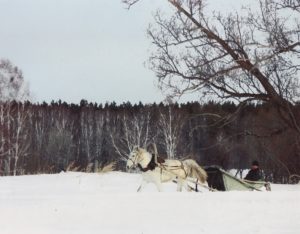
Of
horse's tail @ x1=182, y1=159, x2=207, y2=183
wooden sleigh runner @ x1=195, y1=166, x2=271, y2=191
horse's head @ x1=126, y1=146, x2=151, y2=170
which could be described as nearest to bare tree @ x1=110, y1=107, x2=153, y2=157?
wooden sleigh runner @ x1=195, y1=166, x2=271, y2=191

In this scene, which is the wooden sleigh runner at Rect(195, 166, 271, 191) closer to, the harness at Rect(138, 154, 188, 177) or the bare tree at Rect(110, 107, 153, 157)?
the harness at Rect(138, 154, 188, 177)

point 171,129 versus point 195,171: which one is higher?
point 171,129

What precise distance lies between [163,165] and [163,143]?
56987 millimetres

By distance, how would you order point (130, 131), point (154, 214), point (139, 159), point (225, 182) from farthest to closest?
point (130, 131), point (225, 182), point (139, 159), point (154, 214)

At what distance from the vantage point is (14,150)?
60.6 m

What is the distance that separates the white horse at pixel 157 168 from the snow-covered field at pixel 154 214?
2.12 m

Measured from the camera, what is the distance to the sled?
55.2ft

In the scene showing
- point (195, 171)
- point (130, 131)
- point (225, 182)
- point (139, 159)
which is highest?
point (130, 131)

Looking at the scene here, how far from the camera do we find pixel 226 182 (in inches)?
664

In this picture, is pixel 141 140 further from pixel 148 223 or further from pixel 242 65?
pixel 148 223

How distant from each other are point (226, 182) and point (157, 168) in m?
2.43

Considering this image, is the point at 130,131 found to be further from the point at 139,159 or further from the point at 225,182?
the point at 139,159

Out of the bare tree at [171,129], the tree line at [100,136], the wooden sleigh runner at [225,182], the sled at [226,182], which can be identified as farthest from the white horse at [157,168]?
the bare tree at [171,129]

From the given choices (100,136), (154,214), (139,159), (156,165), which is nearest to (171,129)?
(100,136)
